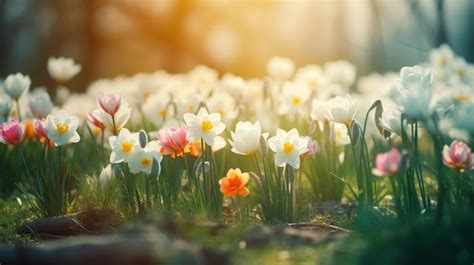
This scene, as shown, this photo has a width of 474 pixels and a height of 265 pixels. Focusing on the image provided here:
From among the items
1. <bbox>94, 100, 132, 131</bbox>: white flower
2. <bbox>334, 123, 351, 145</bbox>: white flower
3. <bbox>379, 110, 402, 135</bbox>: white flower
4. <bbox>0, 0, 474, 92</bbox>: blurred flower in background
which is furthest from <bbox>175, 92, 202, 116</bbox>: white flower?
<bbox>0, 0, 474, 92</bbox>: blurred flower in background

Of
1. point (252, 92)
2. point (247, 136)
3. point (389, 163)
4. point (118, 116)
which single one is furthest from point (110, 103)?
point (252, 92)

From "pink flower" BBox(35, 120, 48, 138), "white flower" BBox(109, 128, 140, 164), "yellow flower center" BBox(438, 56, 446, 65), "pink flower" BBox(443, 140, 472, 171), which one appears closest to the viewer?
"pink flower" BBox(443, 140, 472, 171)

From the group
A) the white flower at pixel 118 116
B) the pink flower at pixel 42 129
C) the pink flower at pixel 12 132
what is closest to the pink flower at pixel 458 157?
the white flower at pixel 118 116

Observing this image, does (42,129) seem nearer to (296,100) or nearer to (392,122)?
(392,122)

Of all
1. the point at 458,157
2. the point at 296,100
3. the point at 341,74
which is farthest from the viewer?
the point at 341,74

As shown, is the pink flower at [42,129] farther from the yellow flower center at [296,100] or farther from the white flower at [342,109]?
the yellow flower center at [296,100]

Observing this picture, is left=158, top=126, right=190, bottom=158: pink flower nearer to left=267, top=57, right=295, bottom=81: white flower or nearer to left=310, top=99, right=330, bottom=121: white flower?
left=310, top=99, right=330, bottom=121: white flower
